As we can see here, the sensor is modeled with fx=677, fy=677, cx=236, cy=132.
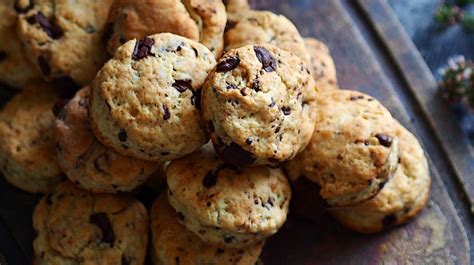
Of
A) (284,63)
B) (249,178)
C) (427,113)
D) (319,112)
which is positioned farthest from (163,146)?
(427,113)

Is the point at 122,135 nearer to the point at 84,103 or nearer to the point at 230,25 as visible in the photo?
the point at 84,103

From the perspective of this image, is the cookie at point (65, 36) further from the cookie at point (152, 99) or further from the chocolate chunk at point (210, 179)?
the chocolate chunk at point (210, 179)

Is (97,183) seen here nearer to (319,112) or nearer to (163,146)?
(163,146)

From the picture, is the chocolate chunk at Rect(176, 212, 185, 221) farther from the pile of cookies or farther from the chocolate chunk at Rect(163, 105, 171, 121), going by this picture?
the chocolate chunk at Rect(163, 105, 171, 121)

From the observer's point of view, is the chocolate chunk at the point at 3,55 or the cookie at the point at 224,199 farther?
the chocolate chunk at the point at 3,55

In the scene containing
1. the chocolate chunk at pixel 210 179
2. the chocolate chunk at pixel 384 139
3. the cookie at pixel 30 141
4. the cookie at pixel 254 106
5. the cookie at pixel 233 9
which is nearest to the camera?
the cookie at pixel 254 106

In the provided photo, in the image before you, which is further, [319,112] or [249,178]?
[319,112]

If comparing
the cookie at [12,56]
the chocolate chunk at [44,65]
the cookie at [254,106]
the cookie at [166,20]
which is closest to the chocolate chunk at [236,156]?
the cookie at [254,106]
